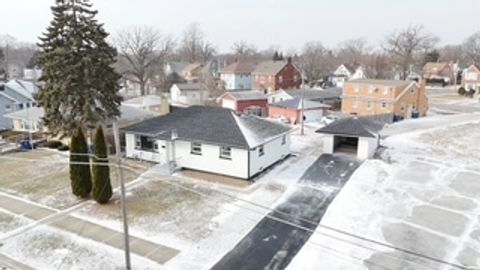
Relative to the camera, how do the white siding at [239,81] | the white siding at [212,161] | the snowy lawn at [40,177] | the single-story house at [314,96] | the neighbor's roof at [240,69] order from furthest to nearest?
the white siding at [239,81], the neighbor's roof at [240,69], the single-story house at [314,96], the white siding at [212,161], the snowy lawn at [40,177]

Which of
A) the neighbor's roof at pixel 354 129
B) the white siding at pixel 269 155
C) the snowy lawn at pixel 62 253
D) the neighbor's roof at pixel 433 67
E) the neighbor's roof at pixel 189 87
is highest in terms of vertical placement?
the neighbor's roof at pixel 433 67

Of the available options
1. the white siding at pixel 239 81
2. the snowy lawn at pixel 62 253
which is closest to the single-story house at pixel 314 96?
the white siding at pixel 239 81

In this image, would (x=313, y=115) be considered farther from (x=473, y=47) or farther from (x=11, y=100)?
(x=473, y=47)

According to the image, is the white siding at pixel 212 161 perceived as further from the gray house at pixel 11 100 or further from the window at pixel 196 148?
the gray house at pixel 11 100

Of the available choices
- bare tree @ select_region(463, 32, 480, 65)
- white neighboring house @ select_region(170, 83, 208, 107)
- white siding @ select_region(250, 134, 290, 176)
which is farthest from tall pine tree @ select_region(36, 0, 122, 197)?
bare tree @ select_region(463, 32, 480, 65)

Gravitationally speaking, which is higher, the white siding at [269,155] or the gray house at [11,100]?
the gray house at [11,100]
